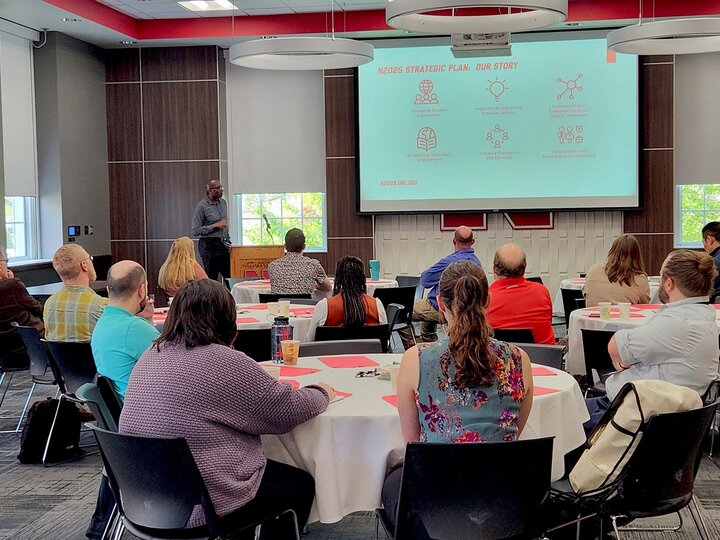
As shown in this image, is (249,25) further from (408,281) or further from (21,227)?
(408,281)

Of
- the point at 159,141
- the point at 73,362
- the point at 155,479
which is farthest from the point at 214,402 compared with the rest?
the point at 159,141

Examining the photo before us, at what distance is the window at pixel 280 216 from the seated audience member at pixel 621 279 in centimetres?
638

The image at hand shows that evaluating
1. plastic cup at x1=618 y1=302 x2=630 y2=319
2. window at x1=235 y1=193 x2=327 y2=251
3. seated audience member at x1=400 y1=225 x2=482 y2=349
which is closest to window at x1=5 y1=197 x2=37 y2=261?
window at x1=235 y1=193 x2=327 y2=251

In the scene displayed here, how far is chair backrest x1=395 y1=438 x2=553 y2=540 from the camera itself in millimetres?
2588

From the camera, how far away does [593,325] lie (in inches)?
230

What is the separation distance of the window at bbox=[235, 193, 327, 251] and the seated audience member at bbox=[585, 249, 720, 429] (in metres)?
8.61

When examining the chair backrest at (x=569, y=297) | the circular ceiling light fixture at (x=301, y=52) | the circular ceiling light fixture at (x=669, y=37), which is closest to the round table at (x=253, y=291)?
the chair backrest at (x=569, y=297)

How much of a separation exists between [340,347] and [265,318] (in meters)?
1.42

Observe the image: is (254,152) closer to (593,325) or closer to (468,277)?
(593,325)

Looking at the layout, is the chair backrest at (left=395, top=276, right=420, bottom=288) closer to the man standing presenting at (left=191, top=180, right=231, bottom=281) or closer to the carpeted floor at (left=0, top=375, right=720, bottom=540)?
the man standing presenting at (left=191, top=180, right=231, bottom=281)

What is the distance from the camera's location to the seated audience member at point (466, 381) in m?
2.84

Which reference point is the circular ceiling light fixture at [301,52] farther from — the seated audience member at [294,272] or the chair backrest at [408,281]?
the chair backrest at [408,281]

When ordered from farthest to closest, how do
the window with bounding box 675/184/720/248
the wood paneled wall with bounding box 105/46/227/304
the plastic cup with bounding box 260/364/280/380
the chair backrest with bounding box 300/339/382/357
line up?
1. the wood paneled wall with bounding box 105/46/227/304
2. the window with bounding box 675/184/720/248
3. the chair backrest with bounding box 300/339/382/357
4. the plastic cup with bounding box 260/364/280/380

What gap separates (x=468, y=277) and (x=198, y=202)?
9.57 metres
